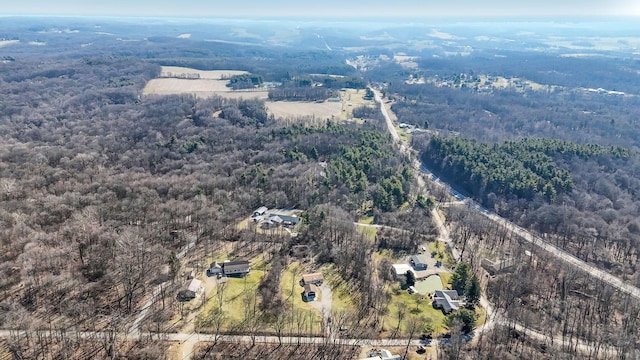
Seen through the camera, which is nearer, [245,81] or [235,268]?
[235,268]

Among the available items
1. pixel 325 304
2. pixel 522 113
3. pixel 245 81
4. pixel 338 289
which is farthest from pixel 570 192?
pixel 245 81

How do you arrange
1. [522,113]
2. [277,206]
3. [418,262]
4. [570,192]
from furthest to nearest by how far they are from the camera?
1. [522,113]
2. [570,192]
3. [277,206]
4. [418,262]

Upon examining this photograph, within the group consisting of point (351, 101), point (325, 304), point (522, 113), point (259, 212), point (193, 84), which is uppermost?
point (193, 84)

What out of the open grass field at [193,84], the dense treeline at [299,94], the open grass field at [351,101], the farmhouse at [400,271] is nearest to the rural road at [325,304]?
the farmhouse at [400,271]

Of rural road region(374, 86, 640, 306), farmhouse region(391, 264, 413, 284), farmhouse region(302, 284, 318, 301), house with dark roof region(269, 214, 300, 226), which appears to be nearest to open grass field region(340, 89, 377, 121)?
rural road region(374, 86, 640, 306)

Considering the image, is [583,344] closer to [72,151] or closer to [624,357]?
[624,357]

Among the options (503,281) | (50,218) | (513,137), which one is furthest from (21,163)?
(513,137)

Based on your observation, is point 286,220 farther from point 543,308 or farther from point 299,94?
point 299,94

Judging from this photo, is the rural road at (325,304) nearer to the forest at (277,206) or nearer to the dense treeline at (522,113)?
the forest at (277,206)
